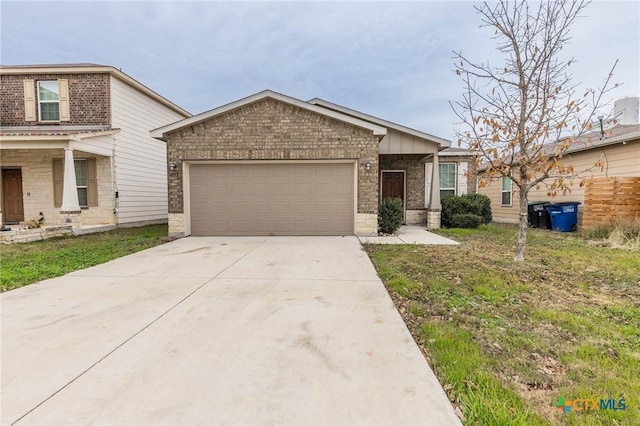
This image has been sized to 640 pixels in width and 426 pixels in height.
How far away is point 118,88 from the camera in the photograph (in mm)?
11938

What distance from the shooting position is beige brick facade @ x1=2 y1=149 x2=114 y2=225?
1159 cm

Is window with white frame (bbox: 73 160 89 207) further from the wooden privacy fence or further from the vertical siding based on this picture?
the wooden privacy fence

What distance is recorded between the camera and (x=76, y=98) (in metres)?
11.7

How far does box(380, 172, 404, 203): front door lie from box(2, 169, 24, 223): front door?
1425cm

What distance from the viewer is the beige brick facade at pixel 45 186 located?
11.6 metres

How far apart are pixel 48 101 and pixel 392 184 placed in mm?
13993

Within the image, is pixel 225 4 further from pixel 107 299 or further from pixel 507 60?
pixel 107 299

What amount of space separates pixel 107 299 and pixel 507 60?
7.61 m

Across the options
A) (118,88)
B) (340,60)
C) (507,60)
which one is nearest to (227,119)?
(118,88)

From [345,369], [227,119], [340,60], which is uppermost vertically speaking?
[340,60]

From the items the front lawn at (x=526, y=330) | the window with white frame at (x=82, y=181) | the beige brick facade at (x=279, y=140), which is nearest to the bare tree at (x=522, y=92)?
the front lawn at (x=526, y=330)

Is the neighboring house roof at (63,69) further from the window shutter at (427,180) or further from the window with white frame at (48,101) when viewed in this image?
the window shutter at (427,180)

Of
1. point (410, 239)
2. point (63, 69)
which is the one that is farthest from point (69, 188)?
point (410, 239)

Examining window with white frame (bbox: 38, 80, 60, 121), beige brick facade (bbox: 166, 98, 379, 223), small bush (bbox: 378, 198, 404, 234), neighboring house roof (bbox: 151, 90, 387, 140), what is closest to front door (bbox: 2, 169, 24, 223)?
window with white frame (bbox: 38, 80, 60, 121)
